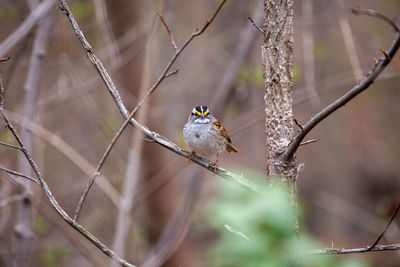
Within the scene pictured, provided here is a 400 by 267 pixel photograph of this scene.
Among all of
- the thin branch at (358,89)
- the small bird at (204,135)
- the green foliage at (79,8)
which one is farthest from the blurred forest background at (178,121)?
the thin branch at (358,89)

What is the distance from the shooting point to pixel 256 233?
4.67ft

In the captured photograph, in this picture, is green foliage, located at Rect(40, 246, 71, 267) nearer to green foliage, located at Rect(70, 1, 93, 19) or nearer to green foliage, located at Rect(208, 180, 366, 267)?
green foliage, located at Rect(70, 1, 93, 19)

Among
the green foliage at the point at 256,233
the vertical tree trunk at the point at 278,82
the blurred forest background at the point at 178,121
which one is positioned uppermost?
the blurred forest background at the point at 178,121

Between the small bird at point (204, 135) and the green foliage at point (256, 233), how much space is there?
370 centimetres

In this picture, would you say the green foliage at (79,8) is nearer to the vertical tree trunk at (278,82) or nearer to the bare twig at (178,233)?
the bare twig at (178,233)

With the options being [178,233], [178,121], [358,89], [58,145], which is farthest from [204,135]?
[178,121]

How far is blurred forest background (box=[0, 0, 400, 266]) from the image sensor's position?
5.43 metres

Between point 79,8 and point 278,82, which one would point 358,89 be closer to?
point 278,82

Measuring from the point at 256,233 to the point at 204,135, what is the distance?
398cm

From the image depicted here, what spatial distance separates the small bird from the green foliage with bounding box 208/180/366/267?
3695 millimetres

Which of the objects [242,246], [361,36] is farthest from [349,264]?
[361,36]

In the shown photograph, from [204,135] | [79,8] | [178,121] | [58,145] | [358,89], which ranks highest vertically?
[178,121]

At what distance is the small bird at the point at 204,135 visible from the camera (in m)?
5.32

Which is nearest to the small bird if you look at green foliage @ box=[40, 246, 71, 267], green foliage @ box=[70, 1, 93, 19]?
green foliage @ box=[70, 1, 93, 19]
